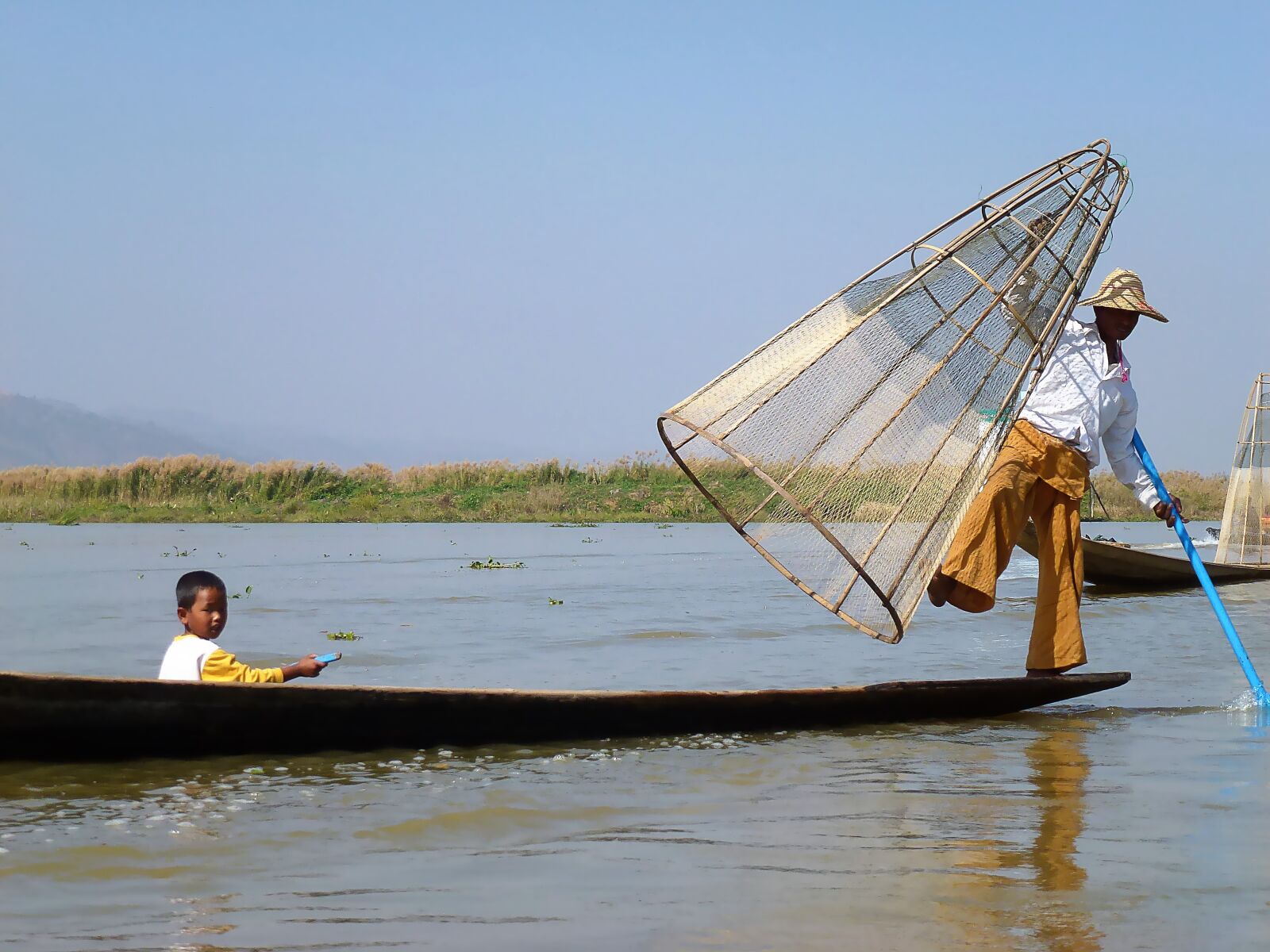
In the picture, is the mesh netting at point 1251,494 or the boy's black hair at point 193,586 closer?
the boy's black hair at point 193,586

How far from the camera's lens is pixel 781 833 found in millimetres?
3922

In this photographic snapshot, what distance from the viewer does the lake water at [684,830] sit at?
9.92 ft

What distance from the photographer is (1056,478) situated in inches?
232

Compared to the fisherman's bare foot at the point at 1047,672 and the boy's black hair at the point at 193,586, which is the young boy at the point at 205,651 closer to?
the boy's black hair at the point at 193,586

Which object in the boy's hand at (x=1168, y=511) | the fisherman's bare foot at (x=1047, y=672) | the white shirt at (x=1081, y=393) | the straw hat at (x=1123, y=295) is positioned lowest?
the fisherman's bare foot at (x=1047, y=672)

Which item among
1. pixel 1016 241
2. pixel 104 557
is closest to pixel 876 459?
pixel 1016 241

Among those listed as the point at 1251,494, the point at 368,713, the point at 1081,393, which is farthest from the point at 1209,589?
the point at 1251,494

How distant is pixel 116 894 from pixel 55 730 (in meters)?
1.29

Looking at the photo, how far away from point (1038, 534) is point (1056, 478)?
0.29 meters

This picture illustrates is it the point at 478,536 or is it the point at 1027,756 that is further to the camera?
the point at 478,536

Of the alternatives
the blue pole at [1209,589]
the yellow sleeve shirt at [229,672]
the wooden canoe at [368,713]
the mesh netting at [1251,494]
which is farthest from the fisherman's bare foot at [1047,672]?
the mesh netting at [1251,494]

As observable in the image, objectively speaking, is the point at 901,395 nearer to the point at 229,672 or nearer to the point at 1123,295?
the point at 1123,295

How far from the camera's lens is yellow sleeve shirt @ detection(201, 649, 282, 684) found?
466 cm

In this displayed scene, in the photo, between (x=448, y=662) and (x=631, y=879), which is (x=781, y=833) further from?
(x=448, y=662)
